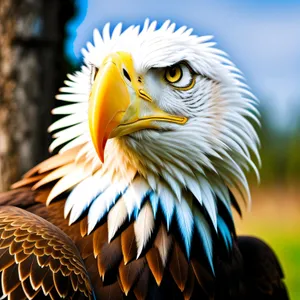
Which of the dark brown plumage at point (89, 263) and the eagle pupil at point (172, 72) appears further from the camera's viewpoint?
the eagle pupil at point (172, 72)

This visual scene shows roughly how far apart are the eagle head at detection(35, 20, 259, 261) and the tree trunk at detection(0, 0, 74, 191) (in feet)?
4.18

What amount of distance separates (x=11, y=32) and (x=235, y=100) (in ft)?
6.22

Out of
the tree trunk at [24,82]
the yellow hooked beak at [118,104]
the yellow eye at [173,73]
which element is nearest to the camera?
the yellow hooked beak at [118,104]

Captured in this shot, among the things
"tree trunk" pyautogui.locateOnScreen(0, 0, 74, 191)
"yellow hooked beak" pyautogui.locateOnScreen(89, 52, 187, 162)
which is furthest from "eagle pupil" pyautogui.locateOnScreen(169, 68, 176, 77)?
"tree trunk" pyautogui.locateOnScreen(0, 0, 74, 191)

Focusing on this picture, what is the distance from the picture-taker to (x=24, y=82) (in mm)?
4641

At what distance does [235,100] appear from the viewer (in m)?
3.36

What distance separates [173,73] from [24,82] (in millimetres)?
1762

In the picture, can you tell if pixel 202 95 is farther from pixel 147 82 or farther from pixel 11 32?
pixel 11 32

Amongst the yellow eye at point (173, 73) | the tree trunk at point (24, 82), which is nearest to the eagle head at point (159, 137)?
the yellow eye at point (173, 73)

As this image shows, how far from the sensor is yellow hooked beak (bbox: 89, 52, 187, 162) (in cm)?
279

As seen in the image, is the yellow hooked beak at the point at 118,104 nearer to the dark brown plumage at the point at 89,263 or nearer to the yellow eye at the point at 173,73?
the yellow eye at the point at 173,73

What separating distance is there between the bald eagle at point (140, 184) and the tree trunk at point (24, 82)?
121cm

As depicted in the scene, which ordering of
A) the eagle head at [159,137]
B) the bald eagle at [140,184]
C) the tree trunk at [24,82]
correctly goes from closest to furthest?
the bald eagle at [140,184], the eagle head at [159,137], the tree trunk at [24,82]

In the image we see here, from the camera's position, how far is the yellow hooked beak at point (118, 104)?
279 cm
